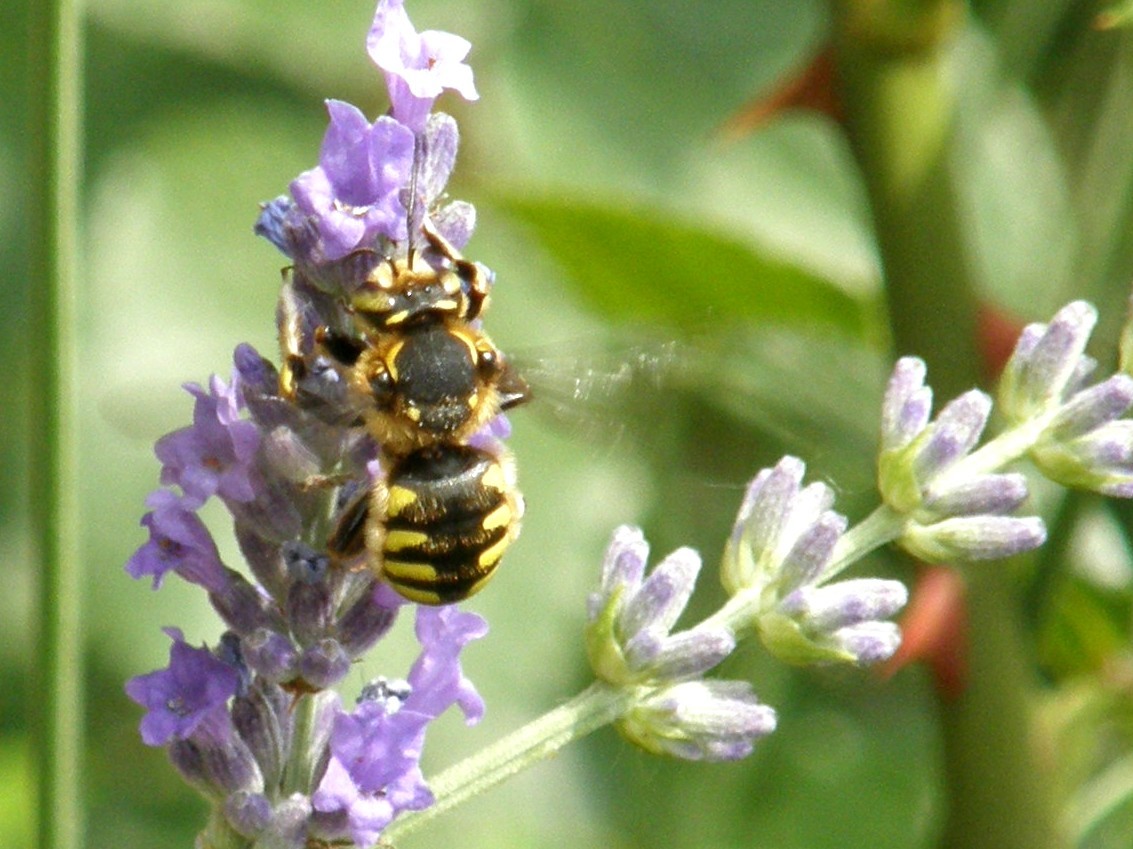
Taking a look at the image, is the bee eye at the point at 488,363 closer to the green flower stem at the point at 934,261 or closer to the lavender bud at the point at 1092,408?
the lavender bud at the point at 1092,408

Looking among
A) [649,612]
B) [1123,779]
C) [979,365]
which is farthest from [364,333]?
[1123,779]

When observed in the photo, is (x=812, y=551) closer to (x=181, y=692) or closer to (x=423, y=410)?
(x=423, y=410)

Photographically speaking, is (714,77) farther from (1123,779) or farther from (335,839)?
(335,839)

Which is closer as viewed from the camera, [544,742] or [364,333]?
[544,742]

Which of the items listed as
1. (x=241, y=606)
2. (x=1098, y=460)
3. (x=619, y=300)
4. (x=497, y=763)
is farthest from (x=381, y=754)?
(x=619, y=300)

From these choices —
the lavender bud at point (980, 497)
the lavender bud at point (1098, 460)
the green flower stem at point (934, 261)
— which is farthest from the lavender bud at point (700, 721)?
the green flower stem at point (934, 261)

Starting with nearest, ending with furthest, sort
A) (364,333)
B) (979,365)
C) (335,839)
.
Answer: (335,839)
(364,333)
(979,365)

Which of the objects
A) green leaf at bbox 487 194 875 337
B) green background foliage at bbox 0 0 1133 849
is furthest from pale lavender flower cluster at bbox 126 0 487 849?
green leaf at bbox 487 194 875 337
